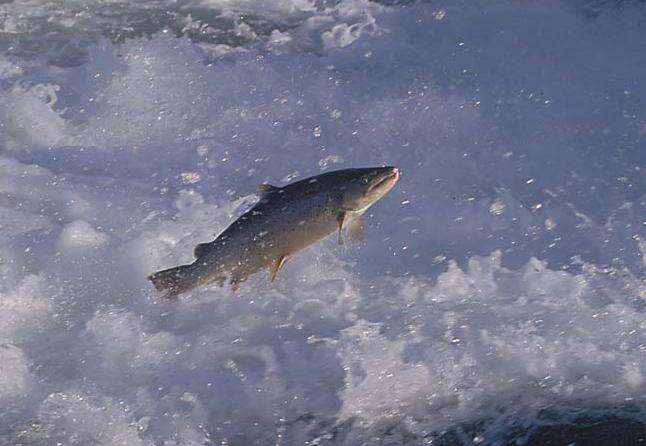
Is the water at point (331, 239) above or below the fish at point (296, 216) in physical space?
below

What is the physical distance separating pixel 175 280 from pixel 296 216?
497 millimetres

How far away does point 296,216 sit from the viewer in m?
2.75

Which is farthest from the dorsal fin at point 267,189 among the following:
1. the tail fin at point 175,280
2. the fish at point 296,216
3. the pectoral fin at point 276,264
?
the tail fin at point 175,280

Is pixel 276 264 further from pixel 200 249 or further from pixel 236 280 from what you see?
pixel 200 249

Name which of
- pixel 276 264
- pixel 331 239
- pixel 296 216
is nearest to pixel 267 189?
pixel 296 216

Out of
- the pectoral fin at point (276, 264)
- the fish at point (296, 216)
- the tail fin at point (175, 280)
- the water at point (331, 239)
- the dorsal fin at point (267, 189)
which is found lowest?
the water at point (331, 239)

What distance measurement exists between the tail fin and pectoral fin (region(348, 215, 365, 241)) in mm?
548

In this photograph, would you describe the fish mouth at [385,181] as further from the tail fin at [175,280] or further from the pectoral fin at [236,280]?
the tail fin at [175,280]

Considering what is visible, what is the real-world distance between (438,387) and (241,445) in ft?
2.42

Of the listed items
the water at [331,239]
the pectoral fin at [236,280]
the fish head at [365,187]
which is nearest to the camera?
the fish head at [365,187]

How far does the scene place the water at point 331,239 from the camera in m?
3.02

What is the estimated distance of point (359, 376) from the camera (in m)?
3.11

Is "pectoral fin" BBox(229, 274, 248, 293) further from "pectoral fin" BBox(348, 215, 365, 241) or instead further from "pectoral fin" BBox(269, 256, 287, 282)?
"pectoral fin" BBox(348, 215, 365, 241)

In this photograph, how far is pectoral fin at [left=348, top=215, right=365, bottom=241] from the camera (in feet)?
9.31
